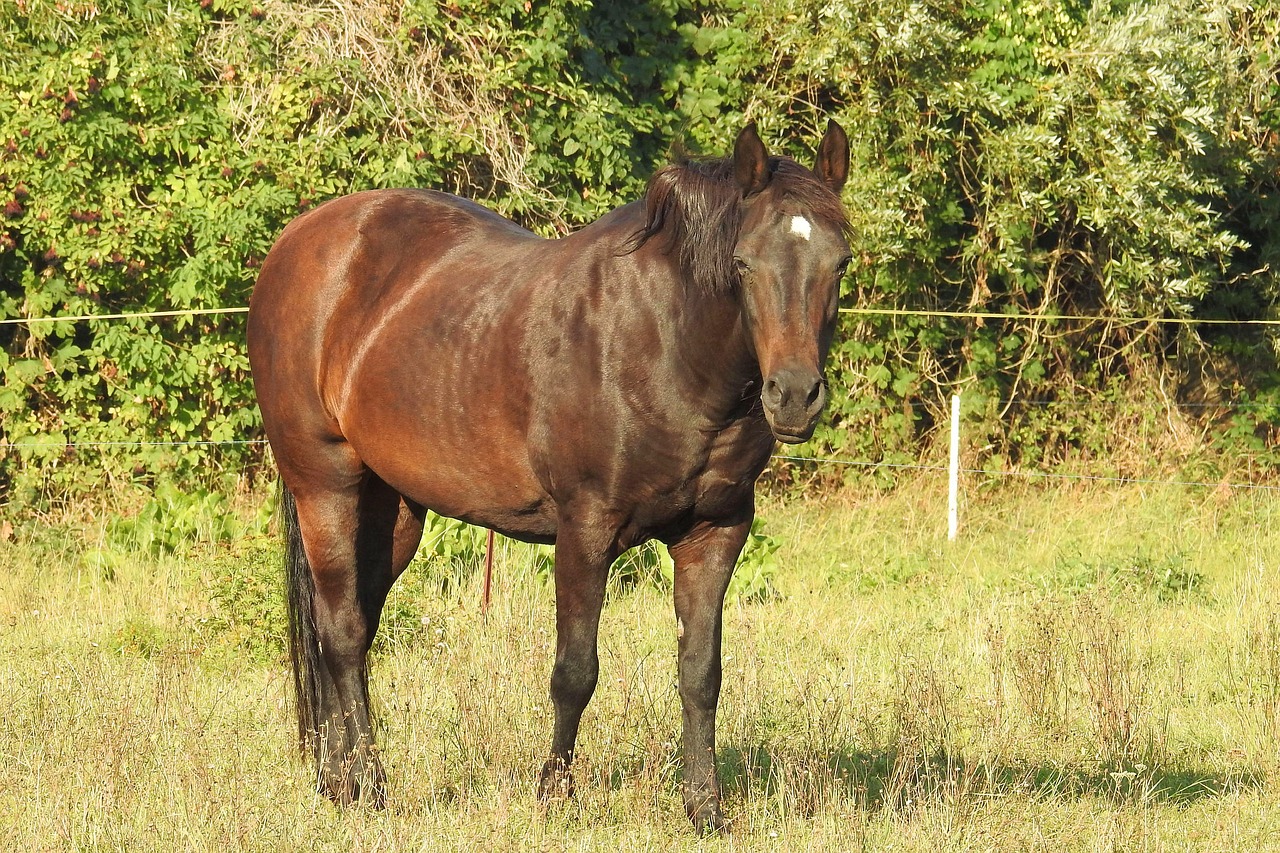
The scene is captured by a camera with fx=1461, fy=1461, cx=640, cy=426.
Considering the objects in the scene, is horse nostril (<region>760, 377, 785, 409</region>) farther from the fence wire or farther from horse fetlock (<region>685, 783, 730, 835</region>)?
the fence wire

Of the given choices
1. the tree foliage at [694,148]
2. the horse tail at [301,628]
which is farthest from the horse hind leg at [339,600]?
the tree foliage at [694,148]

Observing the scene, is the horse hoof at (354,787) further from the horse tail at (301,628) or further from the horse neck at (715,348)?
the horse neck at (715,348)

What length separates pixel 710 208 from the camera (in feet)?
13.4

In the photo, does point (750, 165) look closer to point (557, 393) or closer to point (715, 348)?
point (715, 348)

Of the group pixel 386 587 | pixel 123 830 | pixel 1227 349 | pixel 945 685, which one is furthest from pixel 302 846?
pixel 1227 349

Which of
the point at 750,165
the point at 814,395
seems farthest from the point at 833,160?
the point at 814,395

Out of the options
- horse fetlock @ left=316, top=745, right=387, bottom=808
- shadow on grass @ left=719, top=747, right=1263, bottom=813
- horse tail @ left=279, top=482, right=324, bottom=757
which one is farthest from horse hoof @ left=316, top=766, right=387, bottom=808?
shadow on grass @ left=719, top=747, right=1263, bottom=813

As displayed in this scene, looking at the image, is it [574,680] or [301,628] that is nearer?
[574,680]

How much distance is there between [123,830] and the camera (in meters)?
4.14

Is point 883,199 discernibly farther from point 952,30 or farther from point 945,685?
point 945,685

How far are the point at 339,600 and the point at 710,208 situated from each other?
212 centimetres

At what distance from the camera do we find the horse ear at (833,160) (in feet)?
13.7

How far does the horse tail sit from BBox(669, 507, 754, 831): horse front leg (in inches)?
58.2

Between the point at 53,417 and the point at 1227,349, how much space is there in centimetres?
900
